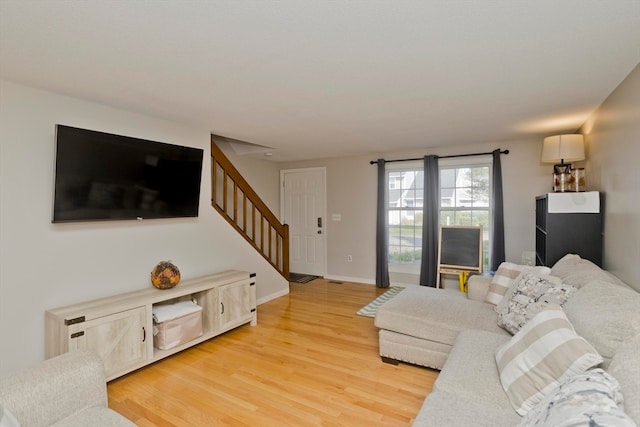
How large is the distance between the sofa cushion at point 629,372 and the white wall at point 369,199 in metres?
3.47

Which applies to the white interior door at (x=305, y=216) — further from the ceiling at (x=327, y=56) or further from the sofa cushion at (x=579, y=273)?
the sofa cushion at (x=579, y=273)

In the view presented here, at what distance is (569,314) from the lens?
183 cm

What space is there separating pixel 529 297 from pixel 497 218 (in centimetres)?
243

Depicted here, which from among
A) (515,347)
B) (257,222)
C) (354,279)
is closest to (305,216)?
(257,222)

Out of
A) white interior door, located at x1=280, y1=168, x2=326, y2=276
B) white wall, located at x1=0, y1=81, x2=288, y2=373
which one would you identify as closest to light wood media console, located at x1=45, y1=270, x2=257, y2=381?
white wall, located at x1=0, y1=81, x2=288, y2=373

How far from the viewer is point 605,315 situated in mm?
1558

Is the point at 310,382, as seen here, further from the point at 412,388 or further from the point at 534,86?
the point at 534,86

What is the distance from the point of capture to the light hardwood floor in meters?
2.08

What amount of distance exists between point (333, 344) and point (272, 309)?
4.33 feet

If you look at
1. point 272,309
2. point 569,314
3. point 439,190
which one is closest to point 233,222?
point 272,309

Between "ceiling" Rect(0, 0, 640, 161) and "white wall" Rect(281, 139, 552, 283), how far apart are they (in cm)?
120

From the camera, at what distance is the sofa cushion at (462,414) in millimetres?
1356

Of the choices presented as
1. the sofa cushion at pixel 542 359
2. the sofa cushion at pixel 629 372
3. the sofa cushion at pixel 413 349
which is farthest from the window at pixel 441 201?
the sofa cushion at pixel 629 372

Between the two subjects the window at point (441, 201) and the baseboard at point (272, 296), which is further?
the window at point (441, 201)
